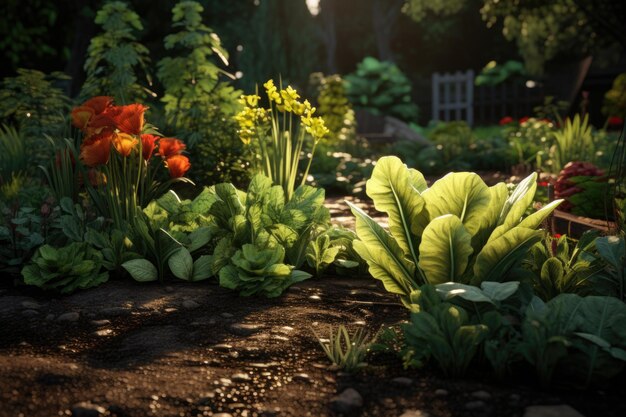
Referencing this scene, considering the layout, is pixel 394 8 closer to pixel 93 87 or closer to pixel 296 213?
pixel 93 87

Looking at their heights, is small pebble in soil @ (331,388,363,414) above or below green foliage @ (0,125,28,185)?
below

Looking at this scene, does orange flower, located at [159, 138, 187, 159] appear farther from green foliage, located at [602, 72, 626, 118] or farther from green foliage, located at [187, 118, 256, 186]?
green foliage, located at [602, 72, 626, 118]

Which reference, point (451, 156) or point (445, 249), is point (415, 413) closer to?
point (445, 249)

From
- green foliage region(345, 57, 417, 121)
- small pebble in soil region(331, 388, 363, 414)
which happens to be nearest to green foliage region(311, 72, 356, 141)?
green foliage region(345, 57, 417, 121)

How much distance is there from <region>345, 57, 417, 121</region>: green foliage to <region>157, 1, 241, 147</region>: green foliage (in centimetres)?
1294

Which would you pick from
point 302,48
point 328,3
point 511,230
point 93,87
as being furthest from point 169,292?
point 328,3

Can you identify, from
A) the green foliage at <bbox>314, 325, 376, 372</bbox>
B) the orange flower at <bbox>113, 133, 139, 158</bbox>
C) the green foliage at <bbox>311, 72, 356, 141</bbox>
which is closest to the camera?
the green foliage at <bbox>314, 325, 376, 372</bbox>

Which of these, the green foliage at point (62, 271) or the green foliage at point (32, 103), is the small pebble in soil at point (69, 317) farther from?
the green foliage at point (32, 103)

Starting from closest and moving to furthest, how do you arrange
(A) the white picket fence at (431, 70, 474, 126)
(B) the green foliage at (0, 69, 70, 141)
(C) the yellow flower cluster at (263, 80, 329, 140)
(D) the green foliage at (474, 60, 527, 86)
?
(C) the yellow flower cluster at (263, 80, 329, 140) → (B) the green foliage at (0, 69, 70, 141) → (D) the green foliage at (474, 60, 527, 86) → (A) the white picket fence at (431, 70, 474, 126)

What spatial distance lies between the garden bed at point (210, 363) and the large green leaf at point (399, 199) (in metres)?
0.33

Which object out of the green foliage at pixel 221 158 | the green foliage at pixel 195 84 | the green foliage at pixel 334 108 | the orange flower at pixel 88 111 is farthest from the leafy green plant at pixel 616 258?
the green foliage at pixel 334 108

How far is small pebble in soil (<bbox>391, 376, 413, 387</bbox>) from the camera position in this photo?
224cm

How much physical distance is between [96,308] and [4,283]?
80 cm

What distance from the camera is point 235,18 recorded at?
16.8 metres
